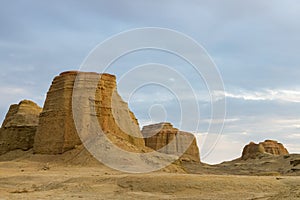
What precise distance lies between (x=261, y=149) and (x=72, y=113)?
3222 inches

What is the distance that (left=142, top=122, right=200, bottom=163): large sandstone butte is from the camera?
97.0 metres

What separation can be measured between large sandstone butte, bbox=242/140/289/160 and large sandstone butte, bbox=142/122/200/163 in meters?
16.5

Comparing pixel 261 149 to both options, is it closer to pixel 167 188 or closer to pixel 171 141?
pixel 171 141

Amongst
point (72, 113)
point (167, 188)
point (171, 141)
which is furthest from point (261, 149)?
point (167, 188)

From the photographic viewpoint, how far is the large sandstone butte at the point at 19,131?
4688cm

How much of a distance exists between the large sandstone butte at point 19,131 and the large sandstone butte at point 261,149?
7056 centimetres

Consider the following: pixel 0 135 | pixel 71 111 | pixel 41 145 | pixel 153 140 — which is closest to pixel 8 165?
pixel 41 145

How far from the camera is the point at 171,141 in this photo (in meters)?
97.6

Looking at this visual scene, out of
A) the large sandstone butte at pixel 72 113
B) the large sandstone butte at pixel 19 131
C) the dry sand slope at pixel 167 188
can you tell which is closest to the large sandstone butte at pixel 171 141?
the large sandstone butte at pixel 19 131

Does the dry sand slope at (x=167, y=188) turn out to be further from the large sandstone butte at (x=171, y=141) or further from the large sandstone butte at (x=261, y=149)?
the large sandstone butte at (x=261, y=149)

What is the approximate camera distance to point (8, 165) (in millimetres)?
34562

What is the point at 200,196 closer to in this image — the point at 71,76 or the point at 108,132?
the point at 108,132

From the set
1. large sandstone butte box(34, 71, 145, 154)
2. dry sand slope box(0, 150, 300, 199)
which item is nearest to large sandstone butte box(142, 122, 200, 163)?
large sandstone butte box(34, 71, 145, 154)

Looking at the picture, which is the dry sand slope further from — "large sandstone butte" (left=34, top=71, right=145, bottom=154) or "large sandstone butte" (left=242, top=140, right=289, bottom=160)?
"large sandstone butte" (left=242, top=140, right=289, bottom=160)
